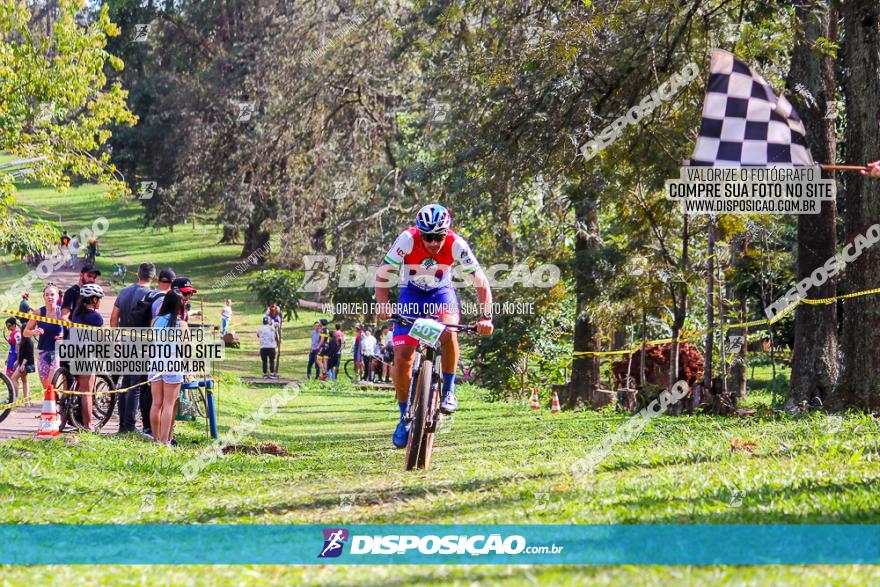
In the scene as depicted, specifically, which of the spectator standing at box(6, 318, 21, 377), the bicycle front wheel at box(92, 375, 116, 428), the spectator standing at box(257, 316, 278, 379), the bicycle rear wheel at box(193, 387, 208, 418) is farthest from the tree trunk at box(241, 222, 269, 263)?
→ the bicycle front wheel at box(92, 375, 116, 428)

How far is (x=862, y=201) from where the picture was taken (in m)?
13.0

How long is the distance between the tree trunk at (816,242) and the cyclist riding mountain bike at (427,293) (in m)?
6.55

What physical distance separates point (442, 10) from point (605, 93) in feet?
26.0

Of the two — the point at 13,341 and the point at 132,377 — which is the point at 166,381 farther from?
the point at 13,341

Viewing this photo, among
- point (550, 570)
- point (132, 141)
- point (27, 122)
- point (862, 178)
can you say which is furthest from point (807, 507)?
point (132, 141)

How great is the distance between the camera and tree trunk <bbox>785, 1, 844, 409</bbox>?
14.6 meters

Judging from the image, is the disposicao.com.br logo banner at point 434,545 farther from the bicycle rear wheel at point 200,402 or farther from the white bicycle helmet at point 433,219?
the bicycle rear wheel at point 200,402

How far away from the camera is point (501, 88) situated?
16.2 metres

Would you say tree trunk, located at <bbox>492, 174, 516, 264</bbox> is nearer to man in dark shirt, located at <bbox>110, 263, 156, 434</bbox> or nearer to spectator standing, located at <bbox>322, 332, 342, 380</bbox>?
man in dark shirt, located at <bbox>110, 263, 156, 434</bbox>

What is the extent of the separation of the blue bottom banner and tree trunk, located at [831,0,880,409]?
24.3ft

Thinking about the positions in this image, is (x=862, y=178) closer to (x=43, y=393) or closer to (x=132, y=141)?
(x=43, y=393)

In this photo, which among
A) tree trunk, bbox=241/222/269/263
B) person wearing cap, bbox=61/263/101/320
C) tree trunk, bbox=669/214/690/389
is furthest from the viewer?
tree trunk, bbox=241/222/269/263

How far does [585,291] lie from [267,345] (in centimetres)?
1538

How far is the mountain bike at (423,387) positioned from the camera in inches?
376
